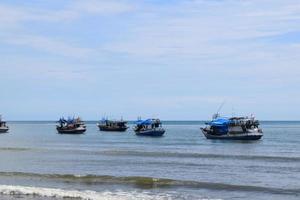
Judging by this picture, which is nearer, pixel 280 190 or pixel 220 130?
pixel 280 190

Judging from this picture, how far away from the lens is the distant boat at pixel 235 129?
81812 millimetres

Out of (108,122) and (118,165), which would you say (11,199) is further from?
(108,122)

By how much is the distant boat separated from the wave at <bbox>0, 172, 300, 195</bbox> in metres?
52.0

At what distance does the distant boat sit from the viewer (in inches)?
3221

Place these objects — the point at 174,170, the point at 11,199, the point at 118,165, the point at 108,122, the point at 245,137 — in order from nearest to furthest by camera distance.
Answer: the point at 11,199, the point at 174,170, the point at 118,165, the point at 245,137, the point at 108,122

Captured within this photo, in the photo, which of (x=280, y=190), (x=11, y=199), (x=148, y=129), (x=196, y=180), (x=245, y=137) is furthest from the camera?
(x=148, y=129)

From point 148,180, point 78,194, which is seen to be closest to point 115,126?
point 148,180

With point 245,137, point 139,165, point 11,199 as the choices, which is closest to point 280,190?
point 11,199

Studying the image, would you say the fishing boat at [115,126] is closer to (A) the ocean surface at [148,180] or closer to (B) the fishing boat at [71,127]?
(B) the fishing boat at [71,127]

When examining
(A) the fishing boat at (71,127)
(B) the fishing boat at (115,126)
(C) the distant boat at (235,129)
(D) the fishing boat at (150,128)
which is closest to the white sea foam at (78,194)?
(C) the distant boat at (235,129)

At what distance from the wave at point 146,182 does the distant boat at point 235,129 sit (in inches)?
2047

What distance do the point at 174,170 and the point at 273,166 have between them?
826 cm

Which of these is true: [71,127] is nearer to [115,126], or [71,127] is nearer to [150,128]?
[115,126]

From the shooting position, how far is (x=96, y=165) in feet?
135
